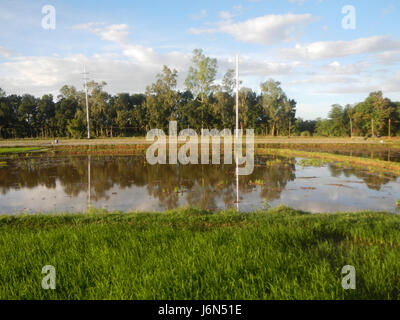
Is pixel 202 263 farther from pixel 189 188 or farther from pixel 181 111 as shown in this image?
pixel 181 111

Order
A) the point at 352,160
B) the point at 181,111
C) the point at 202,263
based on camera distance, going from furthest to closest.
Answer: the point at 181,111 → the point at 352,160 → the point at 202,263

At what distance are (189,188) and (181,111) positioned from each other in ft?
114

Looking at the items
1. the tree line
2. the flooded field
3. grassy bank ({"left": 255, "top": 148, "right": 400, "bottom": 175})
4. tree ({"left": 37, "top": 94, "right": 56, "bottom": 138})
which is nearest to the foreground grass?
the flooded field

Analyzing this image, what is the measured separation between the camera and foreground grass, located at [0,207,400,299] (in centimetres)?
248

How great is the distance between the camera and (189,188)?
1184 cm

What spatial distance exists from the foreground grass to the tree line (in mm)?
40128

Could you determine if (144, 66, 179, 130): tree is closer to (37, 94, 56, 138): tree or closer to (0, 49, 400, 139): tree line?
(0, 49, 400, 139): tree line

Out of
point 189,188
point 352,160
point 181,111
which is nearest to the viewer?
point 189,188

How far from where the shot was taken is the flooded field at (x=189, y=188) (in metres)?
9.32

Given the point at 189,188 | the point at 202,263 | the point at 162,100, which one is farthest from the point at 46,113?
the point at 202,263

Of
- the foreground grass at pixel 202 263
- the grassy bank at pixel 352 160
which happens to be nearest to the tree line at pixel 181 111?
the grassy bank at pixel 352 160

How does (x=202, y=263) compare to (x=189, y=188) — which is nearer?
(x=202, y=263)
